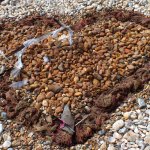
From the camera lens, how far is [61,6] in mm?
3820

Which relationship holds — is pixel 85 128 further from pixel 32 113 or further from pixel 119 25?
pixel 119 25

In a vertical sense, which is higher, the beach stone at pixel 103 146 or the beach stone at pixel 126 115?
the beach stone at pixel 126 115

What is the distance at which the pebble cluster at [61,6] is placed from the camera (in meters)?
3.63

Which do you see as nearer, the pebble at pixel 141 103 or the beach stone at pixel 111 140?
the beach stone at pixel 111 140

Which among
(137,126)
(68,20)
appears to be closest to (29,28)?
(68,20)

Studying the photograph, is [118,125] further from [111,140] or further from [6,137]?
[6,137]

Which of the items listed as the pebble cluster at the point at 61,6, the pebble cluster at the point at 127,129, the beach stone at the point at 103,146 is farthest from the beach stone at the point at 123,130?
the pebble cluster at the point at 61,6

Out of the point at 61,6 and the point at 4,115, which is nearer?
the point at 4,115

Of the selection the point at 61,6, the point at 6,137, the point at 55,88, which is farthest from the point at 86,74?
the point at 61,6

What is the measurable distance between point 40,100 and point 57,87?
0.15m

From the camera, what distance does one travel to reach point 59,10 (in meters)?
3.78

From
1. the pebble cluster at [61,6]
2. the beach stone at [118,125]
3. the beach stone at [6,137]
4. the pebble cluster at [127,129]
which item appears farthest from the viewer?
the pebble cluster at [61,6]

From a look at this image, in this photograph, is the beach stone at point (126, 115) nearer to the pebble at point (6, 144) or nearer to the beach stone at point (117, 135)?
the beach stone at point (117, 135)

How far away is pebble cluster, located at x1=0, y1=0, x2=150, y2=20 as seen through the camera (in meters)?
3.63
